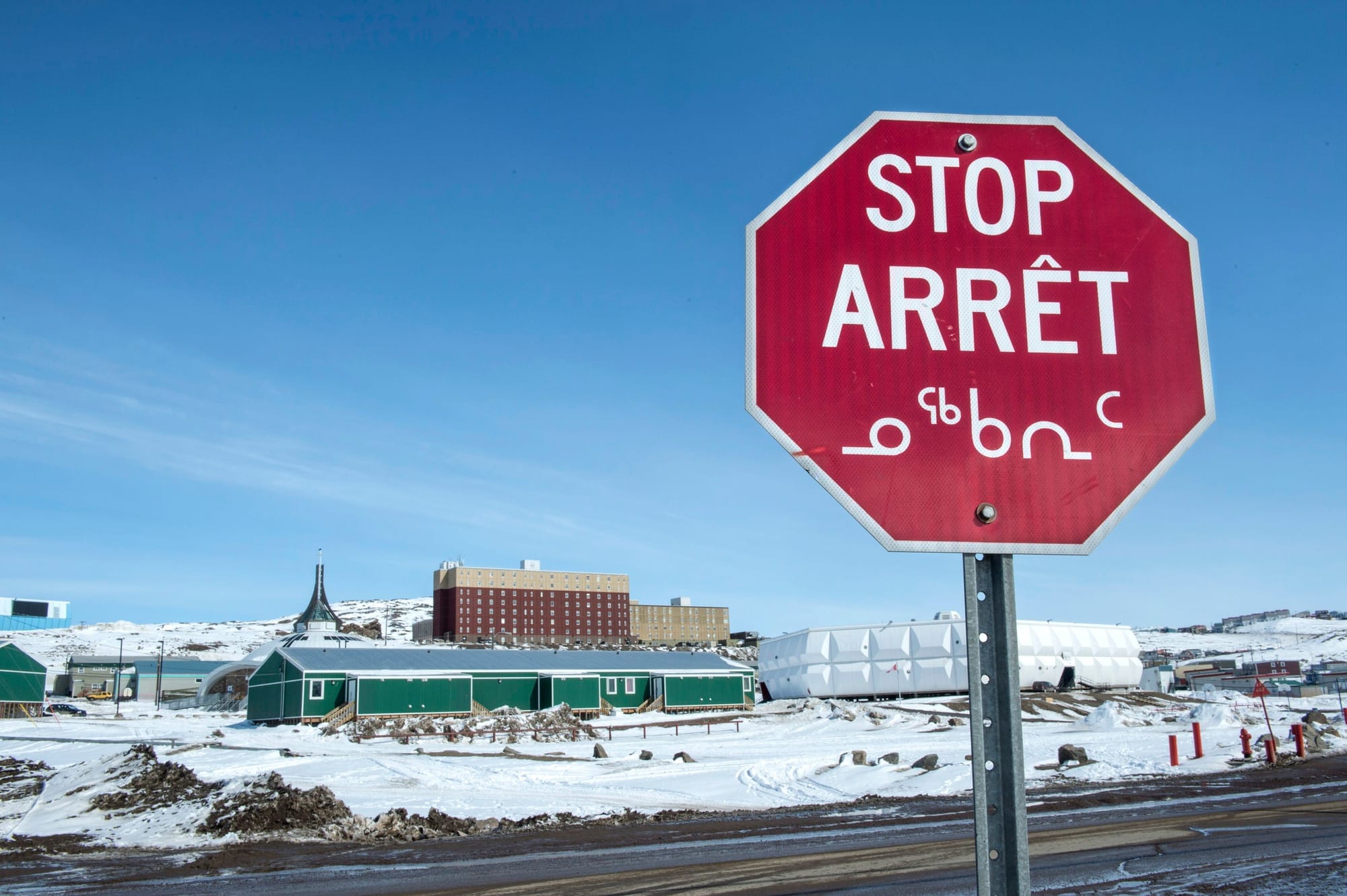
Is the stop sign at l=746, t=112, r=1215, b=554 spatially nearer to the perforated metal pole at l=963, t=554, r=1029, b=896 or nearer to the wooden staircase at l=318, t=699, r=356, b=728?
the perforated metal pole at l=963, t=554, r=1029, b=896

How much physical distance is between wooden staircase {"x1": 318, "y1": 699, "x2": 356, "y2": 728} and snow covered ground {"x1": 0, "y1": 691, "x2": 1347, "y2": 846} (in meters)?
1.80

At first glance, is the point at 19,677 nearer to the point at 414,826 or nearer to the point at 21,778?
the point at 21,778

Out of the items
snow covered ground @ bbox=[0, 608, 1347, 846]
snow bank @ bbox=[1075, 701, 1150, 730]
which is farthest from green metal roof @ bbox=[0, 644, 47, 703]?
snow bank @ bbox=[1075, 701, 1150, 730]

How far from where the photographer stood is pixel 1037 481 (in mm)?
2672

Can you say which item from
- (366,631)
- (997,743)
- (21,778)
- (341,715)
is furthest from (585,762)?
(366,631)

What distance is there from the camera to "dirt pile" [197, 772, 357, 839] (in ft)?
61.2

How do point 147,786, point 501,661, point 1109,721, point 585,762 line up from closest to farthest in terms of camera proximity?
point 147,786, point 585,762, point 1109,721, point 501,661

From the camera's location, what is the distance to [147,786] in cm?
2172

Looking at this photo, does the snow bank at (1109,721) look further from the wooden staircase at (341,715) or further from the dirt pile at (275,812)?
the wooden staircase at (341,715)

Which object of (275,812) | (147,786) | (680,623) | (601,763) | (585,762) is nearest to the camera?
(275,812)

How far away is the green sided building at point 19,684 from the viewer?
64.8m

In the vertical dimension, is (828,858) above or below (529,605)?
below

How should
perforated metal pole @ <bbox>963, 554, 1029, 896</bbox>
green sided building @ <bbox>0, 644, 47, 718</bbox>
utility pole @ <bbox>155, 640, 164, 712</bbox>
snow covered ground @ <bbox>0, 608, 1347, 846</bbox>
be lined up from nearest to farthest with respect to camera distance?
1. perforated metal pole @ <bbox>963, 554, 1029, 896</bbox>
2. snow covered ground @ <bbox>0, 608, 1347, 846</bbox>
3. green sided building @ <bbox>0, 644, 47, 718</bbox>
4. utility pole @ <bbox>155, 640, 164, 712</bbox>

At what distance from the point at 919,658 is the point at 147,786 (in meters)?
59.8
